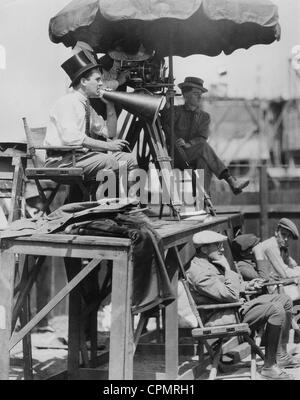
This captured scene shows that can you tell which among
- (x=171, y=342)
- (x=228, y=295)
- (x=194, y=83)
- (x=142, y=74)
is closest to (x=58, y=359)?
(x=171, y=342)

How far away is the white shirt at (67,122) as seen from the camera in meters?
6.74

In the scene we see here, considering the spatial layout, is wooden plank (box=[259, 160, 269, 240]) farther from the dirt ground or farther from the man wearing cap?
the dirt ground

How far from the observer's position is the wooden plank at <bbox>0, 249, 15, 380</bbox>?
6.08 metres

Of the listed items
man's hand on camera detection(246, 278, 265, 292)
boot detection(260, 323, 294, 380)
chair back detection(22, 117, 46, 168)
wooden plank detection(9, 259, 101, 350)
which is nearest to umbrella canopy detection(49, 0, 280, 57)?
chair back detection(22, 117, 46, 168)

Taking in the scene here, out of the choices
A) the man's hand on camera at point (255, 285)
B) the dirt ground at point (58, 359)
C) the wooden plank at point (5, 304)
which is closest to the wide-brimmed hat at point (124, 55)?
the man's hand on camera at point (255, 285)

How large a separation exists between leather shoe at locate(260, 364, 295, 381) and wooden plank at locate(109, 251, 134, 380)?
78.5 inches

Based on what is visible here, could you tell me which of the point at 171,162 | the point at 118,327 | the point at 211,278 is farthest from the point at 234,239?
the point at 118,327

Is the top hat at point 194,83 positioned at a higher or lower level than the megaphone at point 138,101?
higher

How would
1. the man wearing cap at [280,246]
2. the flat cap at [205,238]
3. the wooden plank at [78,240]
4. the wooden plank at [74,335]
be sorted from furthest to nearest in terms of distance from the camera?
1. the man wearing cap at [280,246]
2. the wooden plank at [74,335]
3. the flat cap at [205,238]
4. the wooden plank at [78,240]

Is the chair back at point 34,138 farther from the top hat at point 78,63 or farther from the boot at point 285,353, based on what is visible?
the boot at point 285,353

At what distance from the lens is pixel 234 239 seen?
9242mm

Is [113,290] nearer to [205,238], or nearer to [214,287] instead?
[214,287]

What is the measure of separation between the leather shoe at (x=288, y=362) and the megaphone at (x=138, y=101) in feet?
10.5

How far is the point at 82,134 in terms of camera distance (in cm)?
678
